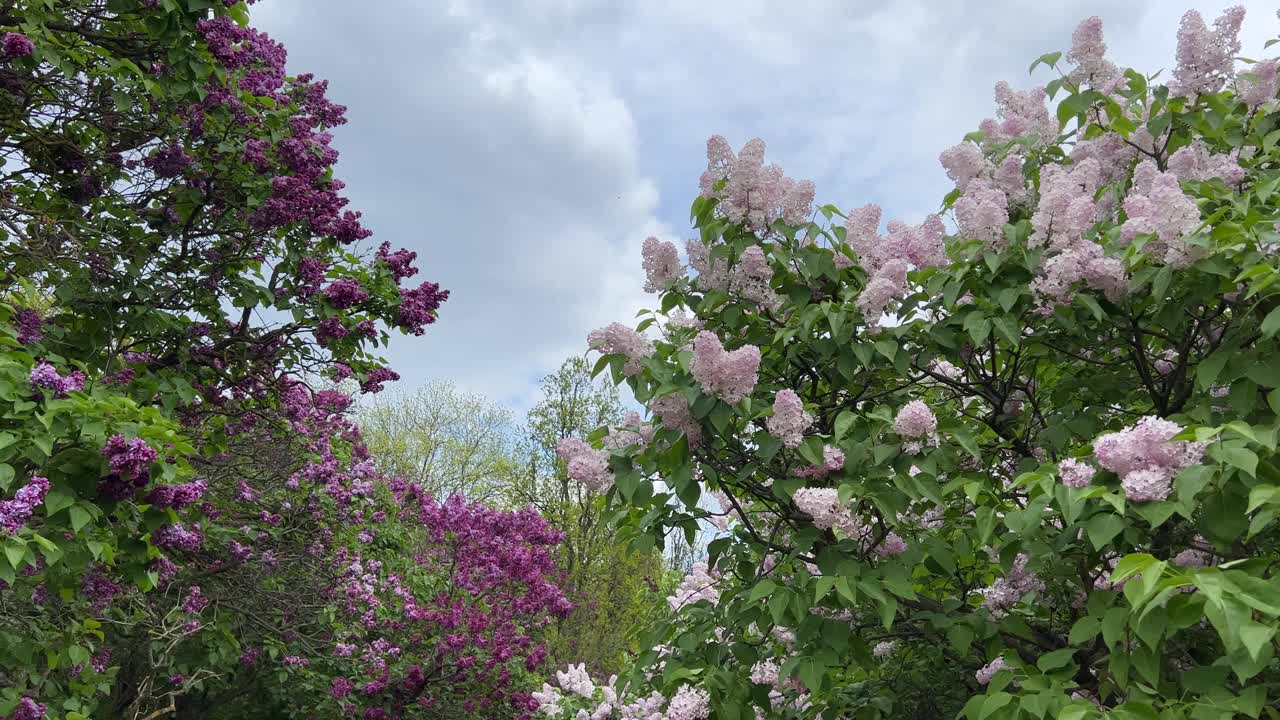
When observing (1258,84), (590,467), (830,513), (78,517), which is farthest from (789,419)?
(78,517)

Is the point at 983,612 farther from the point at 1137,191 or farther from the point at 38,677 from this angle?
the point at 38,677

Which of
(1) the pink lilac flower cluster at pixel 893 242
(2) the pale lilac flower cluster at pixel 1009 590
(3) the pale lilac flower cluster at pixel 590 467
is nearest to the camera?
(3) the pale lilac flower cluster at pixel 590 467

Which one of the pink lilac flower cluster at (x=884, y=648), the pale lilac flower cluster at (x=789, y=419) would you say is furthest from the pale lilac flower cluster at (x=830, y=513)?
the pink lilac flower cluster at (x=884, y=648)

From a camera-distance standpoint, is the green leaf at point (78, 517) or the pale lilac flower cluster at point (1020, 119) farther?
the pale lilac flower cluster at point (1020, 119)

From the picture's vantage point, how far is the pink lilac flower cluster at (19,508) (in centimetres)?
335

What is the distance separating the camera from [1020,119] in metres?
4.45

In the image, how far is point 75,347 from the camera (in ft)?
18.1

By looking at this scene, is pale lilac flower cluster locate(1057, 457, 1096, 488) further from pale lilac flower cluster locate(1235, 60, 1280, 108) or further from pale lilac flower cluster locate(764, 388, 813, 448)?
pale lilac flower cluster locate(1235, 60, 1280, 108)

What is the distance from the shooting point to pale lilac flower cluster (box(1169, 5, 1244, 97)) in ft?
12.0

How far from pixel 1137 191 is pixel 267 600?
666cm

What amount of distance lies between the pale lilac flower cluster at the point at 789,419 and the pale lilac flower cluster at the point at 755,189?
2.44 ft

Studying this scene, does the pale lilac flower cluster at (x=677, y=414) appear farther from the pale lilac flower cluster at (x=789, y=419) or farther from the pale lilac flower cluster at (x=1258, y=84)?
the pale lilac flower cluster at (x=1258, y=84)

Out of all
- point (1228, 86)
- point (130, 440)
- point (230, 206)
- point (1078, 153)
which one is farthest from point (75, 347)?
point (1228, 86)

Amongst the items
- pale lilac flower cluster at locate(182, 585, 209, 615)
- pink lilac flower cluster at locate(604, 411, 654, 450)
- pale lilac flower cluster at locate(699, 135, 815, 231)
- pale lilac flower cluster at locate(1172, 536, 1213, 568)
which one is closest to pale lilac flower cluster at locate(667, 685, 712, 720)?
pink lilac flower cluster at locate(604, 411, 654, 450)
